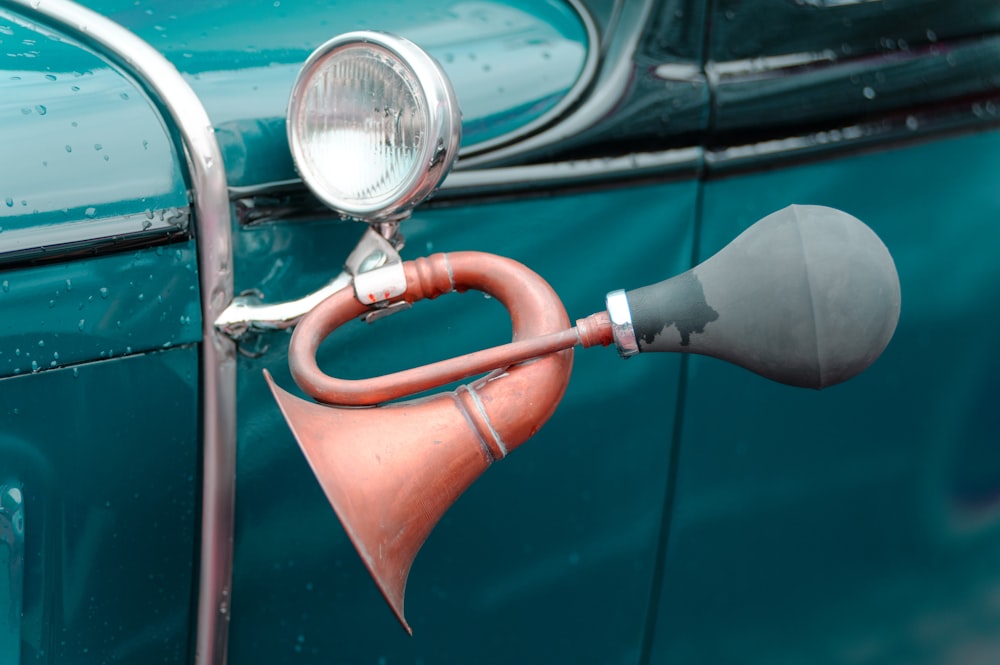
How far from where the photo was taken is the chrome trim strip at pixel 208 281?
3.29 ft

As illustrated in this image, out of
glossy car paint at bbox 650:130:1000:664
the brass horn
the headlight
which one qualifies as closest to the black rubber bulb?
the brass horn

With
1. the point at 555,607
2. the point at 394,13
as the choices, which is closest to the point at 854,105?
the point at 394,13

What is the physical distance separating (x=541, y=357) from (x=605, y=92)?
39cm

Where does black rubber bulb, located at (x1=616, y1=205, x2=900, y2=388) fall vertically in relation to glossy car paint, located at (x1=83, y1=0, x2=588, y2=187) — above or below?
below

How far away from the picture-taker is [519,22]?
1255 mm

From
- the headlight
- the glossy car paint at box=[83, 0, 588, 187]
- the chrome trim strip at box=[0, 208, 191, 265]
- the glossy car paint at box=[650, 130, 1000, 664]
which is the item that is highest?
the glossy car paint at box=[83, 0, 588, 187]

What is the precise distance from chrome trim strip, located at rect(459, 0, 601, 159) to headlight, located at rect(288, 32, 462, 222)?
169mm

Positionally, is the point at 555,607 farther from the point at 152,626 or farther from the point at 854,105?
the point at 854,105

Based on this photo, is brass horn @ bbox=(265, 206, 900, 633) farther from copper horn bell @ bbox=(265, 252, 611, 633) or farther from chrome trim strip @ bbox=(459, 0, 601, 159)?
chrome trim strip @ bbox=(459, 0, 601, 159)

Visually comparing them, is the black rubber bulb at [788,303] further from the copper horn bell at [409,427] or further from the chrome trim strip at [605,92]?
the chrome trim strip at [605,92]

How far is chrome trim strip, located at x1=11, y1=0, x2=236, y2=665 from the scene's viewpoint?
3.29ft

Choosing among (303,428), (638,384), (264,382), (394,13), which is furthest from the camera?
(638,384)

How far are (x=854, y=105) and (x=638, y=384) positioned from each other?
0.44 meters

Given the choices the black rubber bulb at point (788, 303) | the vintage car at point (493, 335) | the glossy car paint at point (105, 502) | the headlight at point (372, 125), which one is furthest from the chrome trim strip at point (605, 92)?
the glossy car paint at point (105, 502)
